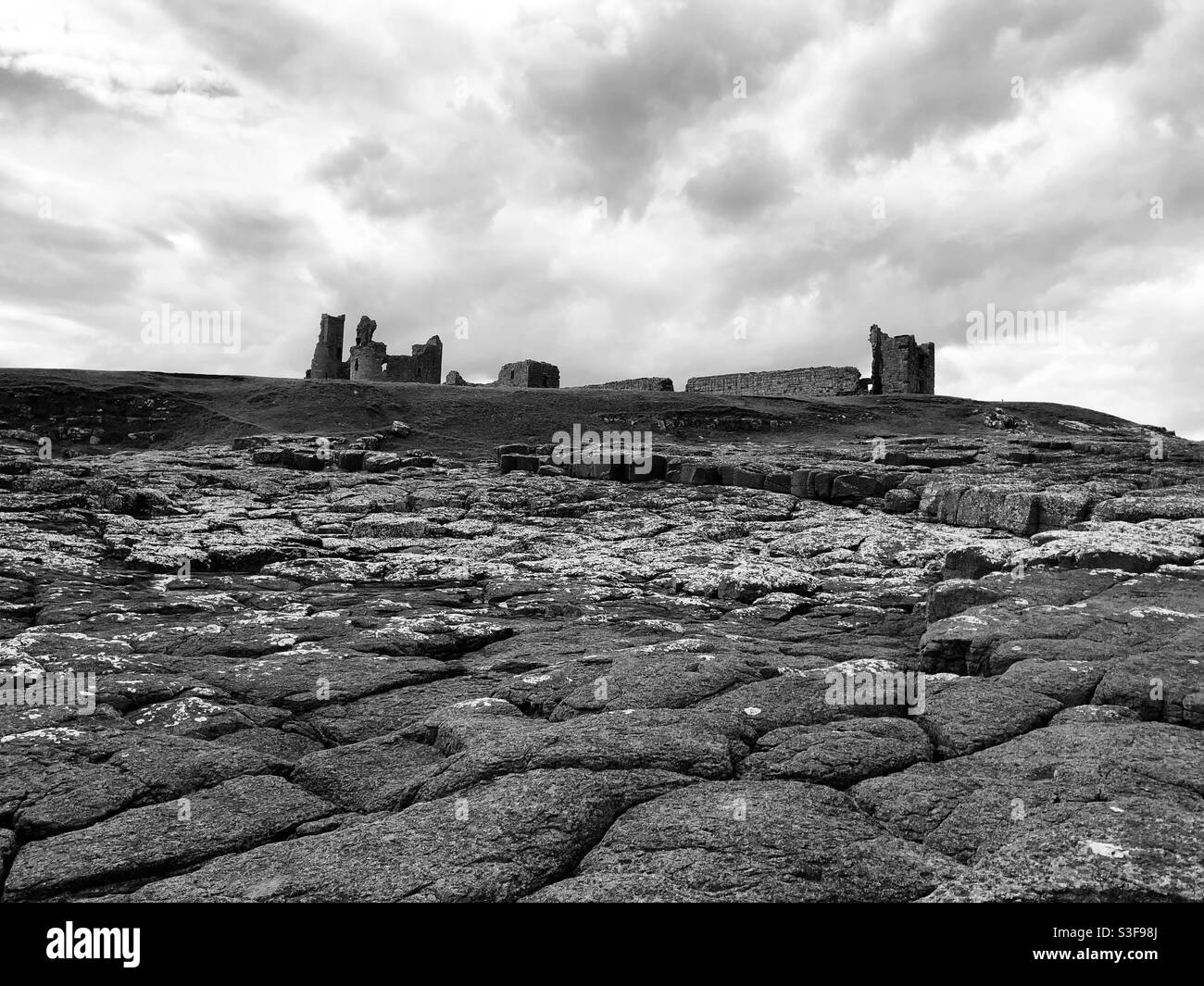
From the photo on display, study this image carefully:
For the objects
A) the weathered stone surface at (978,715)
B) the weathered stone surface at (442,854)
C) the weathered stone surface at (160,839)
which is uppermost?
the weathered stone surface at (978,715)

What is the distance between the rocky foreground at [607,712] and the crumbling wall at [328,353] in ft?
202

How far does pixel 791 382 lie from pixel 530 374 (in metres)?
24.8

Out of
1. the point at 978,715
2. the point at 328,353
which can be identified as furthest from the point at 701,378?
the point at 978,715

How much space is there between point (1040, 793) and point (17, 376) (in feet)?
222

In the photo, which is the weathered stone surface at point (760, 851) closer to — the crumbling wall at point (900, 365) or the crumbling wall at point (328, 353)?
the crumbling wall at point (900, 365)

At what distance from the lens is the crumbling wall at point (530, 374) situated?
3012 inches

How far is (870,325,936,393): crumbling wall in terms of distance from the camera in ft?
251

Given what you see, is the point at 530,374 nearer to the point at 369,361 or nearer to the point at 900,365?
the point at 369,361

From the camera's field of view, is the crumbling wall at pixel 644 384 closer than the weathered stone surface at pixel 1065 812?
No

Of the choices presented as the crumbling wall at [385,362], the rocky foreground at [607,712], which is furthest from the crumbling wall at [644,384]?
the rocky foreground at [607,712]

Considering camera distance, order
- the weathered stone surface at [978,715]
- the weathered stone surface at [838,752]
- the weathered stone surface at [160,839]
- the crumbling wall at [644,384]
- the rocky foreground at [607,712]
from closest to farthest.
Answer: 1. the rocky foreground at [607,712]
2. the weathered stone surface at [160,839]
3. the weathered stone surface at [838,752]
4. the weathered stone surface at [978,715]
5. the crumbling wall at [644,384]

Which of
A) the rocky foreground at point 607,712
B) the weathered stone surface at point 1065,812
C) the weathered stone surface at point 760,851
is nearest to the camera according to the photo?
the weathered stone surface at point 1065,812

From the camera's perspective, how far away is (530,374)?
76.5m
